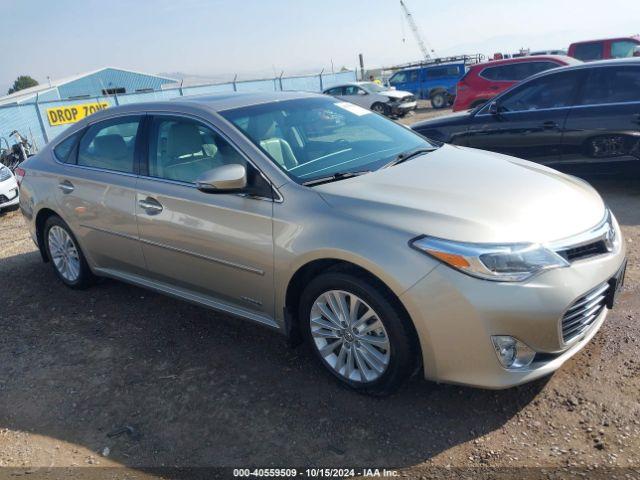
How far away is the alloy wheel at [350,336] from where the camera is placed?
2.96m

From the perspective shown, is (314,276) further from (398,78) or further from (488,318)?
(398,78)

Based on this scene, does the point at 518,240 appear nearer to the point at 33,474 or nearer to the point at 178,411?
the point at 178,411

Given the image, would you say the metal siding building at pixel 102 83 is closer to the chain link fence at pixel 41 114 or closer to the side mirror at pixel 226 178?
the chain link fence at pixel 41 114

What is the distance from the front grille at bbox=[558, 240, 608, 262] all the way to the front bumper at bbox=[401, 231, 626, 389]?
0.11ft

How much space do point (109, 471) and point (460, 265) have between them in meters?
2.00

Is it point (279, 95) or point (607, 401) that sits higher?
point (279, 95)

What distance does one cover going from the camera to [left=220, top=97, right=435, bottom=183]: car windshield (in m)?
3.47

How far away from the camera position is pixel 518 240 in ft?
8.70

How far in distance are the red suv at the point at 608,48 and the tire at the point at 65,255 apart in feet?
54.4

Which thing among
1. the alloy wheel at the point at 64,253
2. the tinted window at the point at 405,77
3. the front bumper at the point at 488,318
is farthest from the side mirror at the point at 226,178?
the tinted window at the point at 405,77

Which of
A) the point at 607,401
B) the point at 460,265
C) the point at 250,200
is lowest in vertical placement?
the point at 607,401

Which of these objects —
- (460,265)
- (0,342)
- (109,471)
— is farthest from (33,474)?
(460,265)

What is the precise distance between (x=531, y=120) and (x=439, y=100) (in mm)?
19721

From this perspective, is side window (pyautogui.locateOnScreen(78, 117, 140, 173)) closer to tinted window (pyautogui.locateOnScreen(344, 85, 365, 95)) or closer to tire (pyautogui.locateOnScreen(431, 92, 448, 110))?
tinted window (pyautogui.locateOnScreen(344, 85, 365, 95))
